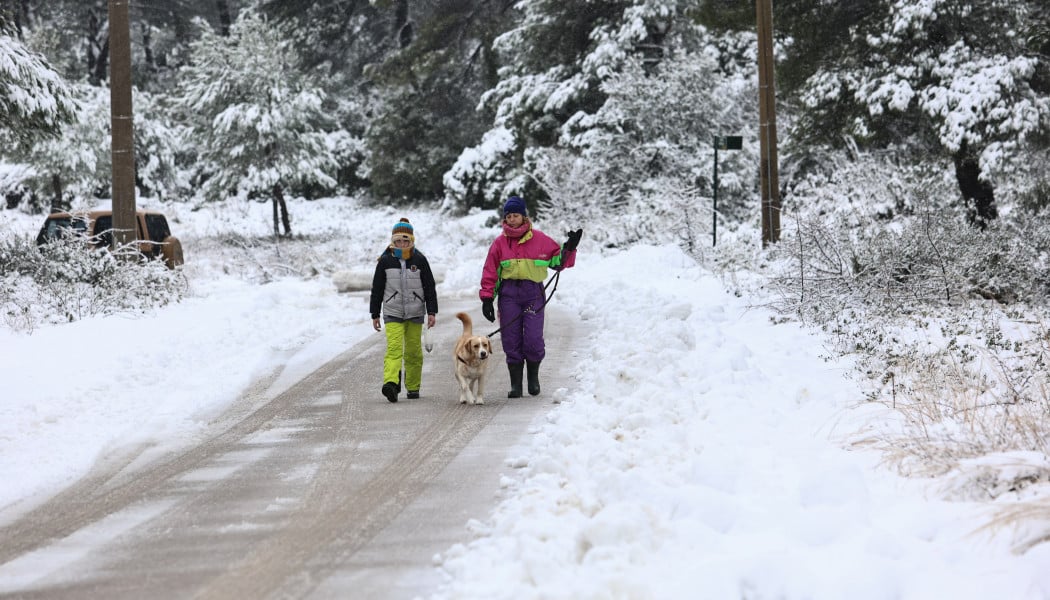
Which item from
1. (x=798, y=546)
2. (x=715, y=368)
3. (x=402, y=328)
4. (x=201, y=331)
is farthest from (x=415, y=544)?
(x=201, y=331)

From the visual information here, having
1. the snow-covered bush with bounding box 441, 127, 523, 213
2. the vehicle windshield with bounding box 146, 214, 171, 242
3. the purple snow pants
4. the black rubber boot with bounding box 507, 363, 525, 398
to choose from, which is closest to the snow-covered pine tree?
the vehicle windshield with bounding box 146, 214, 171, 242

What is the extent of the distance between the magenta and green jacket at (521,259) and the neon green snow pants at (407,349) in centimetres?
76

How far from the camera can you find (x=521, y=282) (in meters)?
8.87

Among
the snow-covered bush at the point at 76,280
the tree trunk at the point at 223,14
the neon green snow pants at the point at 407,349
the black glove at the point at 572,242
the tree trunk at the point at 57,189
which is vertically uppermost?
the tree trunk at the point at 223,14

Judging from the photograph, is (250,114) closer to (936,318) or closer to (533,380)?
(533,380)

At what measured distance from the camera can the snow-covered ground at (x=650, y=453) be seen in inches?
147

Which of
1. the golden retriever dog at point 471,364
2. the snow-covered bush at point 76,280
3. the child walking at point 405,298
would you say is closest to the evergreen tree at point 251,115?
the snow-covered bush at point 76,280

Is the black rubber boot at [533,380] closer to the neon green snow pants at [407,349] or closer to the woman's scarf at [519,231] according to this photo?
the neon green snow pants at [407,349]

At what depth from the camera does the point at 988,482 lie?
4.36 meters

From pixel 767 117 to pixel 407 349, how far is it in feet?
31.2

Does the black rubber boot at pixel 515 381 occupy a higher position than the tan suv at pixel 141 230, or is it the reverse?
the tan suv at pixel 141 230

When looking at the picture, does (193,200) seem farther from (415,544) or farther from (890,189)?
(415,544)

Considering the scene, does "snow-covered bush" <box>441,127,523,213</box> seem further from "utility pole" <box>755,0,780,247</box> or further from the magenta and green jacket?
the magenta and green jacket

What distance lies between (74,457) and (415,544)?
3.33 meters
